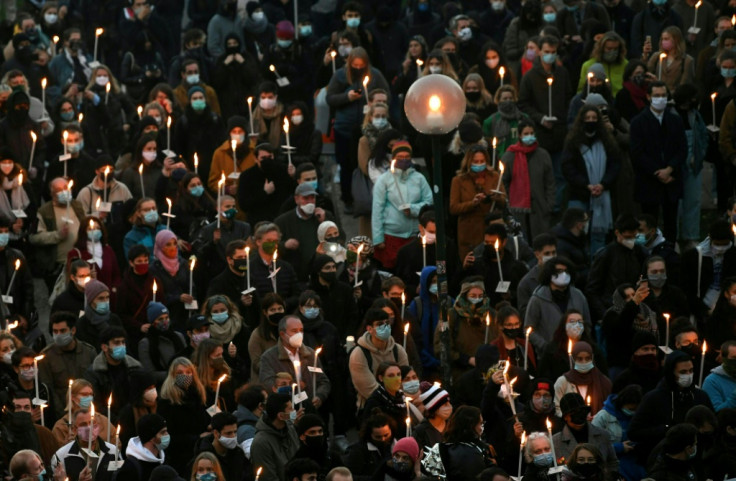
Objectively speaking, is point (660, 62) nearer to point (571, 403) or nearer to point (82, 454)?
point (571, 403)

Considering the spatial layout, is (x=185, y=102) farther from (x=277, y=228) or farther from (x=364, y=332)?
(x=364, y=332)

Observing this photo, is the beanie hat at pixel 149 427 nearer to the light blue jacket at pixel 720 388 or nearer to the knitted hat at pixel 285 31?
the light blue jacket at pixel 720 388

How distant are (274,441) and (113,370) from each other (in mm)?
2252

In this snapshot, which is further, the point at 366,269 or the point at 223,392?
the point at 366,269

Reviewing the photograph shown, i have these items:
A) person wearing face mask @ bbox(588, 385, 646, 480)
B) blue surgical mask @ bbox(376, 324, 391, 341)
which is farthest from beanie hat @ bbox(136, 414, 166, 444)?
person wearing face mask @ bbox(588, 385, 646, 480)

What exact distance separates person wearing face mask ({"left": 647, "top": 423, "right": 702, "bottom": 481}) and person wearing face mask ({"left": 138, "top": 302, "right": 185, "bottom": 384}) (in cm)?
463

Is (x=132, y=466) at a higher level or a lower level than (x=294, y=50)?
lower

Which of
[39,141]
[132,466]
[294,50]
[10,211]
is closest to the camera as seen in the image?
[132,466]

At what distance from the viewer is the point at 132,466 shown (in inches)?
631

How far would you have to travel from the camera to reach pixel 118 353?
17.8m

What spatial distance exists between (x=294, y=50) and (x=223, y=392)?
25.2ft

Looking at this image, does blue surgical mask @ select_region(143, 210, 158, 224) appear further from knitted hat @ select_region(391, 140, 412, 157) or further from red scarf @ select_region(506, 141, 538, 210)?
red scarf @ select_region(506, 141, 538, 210)

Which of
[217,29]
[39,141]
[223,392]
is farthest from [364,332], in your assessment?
[217,29]

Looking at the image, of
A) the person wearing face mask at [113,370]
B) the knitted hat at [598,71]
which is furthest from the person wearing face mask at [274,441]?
the knitted hat at [598,71]
